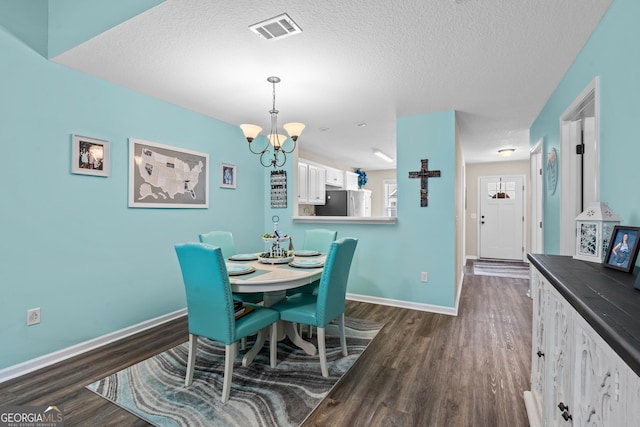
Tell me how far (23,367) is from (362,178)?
6.64m

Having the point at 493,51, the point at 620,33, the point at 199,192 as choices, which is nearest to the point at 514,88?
the point at 493,51

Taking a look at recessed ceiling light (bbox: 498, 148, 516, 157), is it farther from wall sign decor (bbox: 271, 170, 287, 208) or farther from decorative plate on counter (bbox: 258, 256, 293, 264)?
decorative plate on counter (bbox: 258, 256, 293, 264)

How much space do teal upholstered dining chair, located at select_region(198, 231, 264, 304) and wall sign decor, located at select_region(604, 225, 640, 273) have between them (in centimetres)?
255

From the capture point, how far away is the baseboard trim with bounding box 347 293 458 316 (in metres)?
3.42

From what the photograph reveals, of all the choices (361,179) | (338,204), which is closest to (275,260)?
(338,204)

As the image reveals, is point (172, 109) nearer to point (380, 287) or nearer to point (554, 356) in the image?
point (380, 287)

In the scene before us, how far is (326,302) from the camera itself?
7.04 feet

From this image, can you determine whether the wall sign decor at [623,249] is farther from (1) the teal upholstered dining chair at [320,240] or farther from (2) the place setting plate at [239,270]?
(1) the teal upholstered dining chair at [320,240]

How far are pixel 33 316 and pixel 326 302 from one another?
7.19ft

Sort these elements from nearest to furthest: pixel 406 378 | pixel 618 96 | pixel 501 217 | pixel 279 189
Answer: pixel 618 96 < pixel 406 378 < pixel 279 189 < pixel 501 217

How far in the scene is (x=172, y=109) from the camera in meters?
3.25

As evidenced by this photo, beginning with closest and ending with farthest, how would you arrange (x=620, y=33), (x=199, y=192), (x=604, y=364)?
(x=604, y=364) → (x=620, y=33) → (x=199, y=192)

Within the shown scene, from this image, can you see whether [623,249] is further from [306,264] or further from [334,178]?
[334,178]

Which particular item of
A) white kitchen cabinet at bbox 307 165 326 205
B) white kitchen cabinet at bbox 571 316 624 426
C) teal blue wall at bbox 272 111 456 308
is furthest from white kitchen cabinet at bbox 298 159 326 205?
white kitchen cabinet at bbox 571 316 624 426
